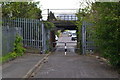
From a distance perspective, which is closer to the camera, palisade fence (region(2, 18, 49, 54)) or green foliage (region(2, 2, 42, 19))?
green foliage (region(2, 2, 42, 19))

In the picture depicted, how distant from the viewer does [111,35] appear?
35.5 ft

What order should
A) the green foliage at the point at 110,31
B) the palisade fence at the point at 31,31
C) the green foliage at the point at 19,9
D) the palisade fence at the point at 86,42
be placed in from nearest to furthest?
the green foliage at the point at 110,31, the green foliage at the point at 19,9, the palisade fence at the point at 31,31, the palisade fence at the point at 86,42

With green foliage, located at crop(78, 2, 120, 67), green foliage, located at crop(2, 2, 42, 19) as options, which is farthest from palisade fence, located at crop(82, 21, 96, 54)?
green foliage, located at crop(78, 2, 120, 67)

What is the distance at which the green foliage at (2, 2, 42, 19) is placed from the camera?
726 inches

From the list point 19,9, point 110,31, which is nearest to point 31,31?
point 19,9

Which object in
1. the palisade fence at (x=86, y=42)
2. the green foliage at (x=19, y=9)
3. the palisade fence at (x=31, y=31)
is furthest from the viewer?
the palisade fence at (x=86, y=42)

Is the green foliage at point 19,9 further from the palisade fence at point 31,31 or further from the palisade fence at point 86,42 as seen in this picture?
the palisade fence at point 86,42

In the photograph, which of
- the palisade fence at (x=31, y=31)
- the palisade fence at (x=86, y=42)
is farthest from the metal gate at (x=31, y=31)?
the palisade fence at (x=86, y=42)

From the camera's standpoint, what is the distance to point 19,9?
21281 millimetres

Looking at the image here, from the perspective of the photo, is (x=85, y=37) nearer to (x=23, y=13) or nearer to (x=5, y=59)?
(x=23, y=13)

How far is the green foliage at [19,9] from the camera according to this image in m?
18.4

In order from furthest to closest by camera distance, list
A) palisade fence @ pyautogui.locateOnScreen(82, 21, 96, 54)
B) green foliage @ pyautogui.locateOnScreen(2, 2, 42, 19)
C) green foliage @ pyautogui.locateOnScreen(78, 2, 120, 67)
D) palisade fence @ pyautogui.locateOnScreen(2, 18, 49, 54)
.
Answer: palisade fence @ pyautogui.locateOnScreen(82, 21, 96, 54), palisade fence @ pyautogui.locateOnScreen(2, 18, 49, 54), green foliage @ pyautogui.locateOnScreen(2, 2, 42, 19), green foliage @ pyautogui.locateOnScreen(78, 2, 120, 67)

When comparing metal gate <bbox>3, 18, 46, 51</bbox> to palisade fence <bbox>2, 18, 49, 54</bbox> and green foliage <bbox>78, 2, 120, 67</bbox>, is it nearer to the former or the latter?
palisade fence <bbox>2, 18, 49, 54</bbox>

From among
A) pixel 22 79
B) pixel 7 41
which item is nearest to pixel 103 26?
pixel 22 79
